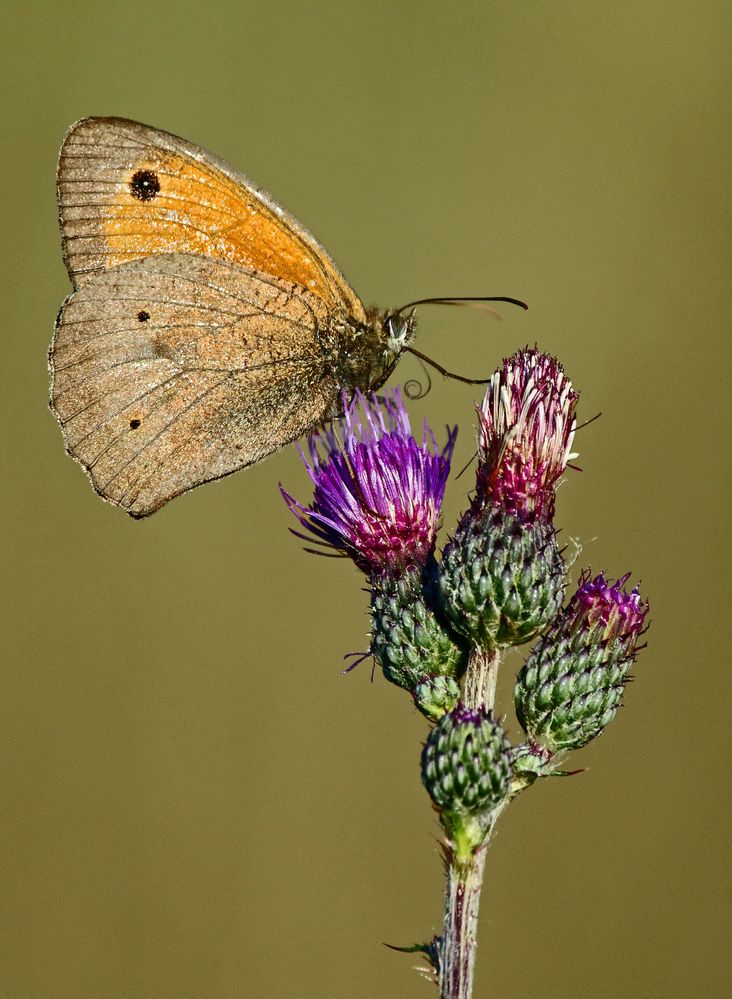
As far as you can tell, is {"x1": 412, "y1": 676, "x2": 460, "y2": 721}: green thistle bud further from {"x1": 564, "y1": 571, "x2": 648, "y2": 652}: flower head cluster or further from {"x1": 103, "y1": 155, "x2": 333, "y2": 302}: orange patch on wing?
{"x1": 103, "y1": 155, "x2": 333, "y2": 302}: orange patch on wing

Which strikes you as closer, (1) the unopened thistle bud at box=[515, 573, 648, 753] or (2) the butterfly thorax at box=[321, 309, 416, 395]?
(1) the unopened thistle bud at box=[515, 573, 648, 753]

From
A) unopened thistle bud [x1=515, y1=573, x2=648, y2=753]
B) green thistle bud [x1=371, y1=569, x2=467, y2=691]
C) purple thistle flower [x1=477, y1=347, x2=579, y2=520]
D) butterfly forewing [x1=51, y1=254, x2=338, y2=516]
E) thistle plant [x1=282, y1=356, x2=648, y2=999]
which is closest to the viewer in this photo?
thistle plant [x1=282, y1=356, x2=648, y2=999]

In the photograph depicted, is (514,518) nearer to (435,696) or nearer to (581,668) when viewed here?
(581,668)

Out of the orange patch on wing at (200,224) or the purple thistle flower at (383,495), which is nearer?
the purple thistle flower at (383,495)

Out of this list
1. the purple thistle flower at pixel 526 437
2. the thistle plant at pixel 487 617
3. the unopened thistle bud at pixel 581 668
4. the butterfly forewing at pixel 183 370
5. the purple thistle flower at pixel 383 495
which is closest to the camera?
the thistle plant at pixel 487 617

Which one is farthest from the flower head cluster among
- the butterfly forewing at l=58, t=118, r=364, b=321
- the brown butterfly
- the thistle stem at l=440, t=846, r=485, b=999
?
the butterfly forewing at l=58, t=118, r=364, b=321

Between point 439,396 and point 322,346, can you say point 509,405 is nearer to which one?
point 322,346

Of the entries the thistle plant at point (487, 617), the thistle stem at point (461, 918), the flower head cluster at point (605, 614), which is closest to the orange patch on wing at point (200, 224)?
the thistle plant at point (487, 617)

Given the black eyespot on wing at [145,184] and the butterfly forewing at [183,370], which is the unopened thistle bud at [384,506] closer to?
the butterfly forewing at [183,370]

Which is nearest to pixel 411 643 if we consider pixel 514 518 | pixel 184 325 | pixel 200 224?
pixel 514 518
